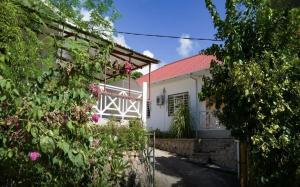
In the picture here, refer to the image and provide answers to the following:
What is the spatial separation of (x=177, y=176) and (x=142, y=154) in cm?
222

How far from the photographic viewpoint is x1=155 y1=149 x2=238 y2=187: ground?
11680mm

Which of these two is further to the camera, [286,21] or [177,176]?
[177,176]

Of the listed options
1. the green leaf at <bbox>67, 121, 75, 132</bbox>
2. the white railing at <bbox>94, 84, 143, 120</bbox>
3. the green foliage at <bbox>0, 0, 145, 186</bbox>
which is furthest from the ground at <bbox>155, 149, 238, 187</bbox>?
the green leaf at <bbox>67, 121, 75, 132</bbox>

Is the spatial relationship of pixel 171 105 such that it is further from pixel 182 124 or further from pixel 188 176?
pixel 188 176

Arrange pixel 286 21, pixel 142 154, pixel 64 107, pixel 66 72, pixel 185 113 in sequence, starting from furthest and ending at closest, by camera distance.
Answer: pixel 185 113 → pixel 142 154 → pixel 286 21 → pixel 66 72 → pixel 64 107

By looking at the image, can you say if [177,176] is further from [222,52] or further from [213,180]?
[222,52]

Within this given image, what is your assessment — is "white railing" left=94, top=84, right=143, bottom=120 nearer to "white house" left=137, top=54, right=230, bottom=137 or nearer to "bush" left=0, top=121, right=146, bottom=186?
"white house" left=137, top=54, right=230, bottom=137

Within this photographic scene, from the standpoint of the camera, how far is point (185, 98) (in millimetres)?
18844

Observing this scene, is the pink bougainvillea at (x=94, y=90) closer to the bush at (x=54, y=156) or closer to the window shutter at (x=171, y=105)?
the bush at (x=54, y=156)

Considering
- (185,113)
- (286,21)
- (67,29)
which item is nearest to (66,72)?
(286,21)

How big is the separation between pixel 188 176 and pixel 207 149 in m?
3.74

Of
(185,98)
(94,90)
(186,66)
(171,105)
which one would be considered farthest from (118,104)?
(186,66)

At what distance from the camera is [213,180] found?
12.3 metres

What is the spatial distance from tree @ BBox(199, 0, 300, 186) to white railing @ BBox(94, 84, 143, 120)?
4117mm
